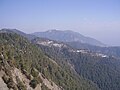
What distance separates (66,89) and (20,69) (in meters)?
50.5

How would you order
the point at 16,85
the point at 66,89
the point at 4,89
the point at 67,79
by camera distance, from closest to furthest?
the point at 4,89 → the point at 16,85 → the point at 66,89 → the point at 67,79

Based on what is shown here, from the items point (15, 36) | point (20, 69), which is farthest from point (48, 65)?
point (20, 69)

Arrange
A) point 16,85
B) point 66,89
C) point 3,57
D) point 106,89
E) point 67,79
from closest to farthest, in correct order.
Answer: point 16,85 < point 3,57 < point 66,89 < point 67,79 < point 106,89

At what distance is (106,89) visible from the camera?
19788cm

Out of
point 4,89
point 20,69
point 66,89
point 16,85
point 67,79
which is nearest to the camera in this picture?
point 4,89

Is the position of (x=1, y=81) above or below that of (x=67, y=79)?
above

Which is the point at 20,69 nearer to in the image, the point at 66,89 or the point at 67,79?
the point at 66,89

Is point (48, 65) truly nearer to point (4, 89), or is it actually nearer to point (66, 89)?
point (66, 89)

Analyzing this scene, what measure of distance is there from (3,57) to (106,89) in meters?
150

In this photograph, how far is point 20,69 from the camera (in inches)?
2500

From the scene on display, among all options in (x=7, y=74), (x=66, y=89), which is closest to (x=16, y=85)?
(x=7, y=74)

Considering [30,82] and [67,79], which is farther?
[67,79]

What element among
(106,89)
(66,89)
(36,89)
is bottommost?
(106,89)

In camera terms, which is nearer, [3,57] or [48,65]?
[3,57]
